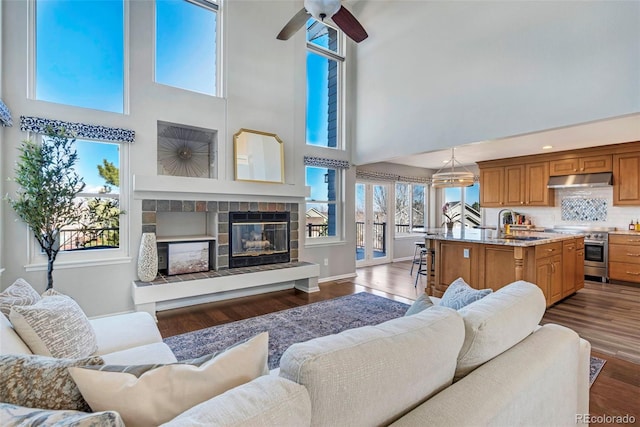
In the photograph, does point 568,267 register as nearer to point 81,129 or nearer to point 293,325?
point 293,325

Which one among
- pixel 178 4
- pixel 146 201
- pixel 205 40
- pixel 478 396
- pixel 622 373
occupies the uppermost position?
pixel 178 4

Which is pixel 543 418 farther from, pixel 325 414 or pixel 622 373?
pixel 622 373

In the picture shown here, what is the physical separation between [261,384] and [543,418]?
121 centimetres

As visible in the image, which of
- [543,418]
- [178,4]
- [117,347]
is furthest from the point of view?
[178,4]

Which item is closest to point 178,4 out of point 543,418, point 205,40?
point 205,40

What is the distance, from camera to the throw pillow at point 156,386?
2.51ft

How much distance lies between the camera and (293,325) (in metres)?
3.40

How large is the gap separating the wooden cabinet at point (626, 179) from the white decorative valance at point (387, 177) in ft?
11.9

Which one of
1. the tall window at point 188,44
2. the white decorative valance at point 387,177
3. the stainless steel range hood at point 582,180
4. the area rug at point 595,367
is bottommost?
the area rug at point 595,367

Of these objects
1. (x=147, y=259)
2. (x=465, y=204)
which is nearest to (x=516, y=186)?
(x=465, y=204)

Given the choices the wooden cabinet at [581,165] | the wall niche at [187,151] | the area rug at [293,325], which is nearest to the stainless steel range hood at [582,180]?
the wooden cabinet at [581,165]

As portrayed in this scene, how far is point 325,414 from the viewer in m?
0.79

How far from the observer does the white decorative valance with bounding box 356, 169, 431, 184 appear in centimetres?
671

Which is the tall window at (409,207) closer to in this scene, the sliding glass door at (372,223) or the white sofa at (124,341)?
the sliding glass door at (372,223)
